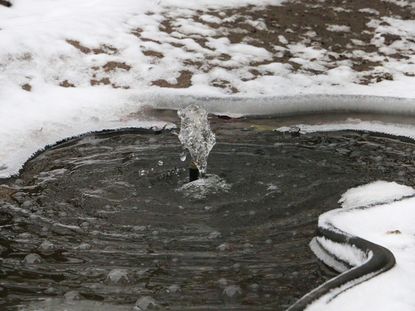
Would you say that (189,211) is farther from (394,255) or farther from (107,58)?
(107,58)

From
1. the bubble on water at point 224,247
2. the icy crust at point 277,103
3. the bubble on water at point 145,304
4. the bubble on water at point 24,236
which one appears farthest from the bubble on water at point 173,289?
the icy crust at point 277,103

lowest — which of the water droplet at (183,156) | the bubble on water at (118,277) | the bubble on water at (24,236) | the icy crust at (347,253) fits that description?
the bubble on water at (24,236)

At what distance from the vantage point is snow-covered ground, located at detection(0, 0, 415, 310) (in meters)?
6.93

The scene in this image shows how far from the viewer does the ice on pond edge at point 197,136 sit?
5.85 meters

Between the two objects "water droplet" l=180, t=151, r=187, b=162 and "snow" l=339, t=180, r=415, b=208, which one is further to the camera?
"water droplet" l=180, t=151, r=187, b=162

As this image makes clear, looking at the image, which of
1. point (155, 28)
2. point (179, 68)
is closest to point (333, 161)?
point (179, 68)

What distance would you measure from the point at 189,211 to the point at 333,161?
168cm

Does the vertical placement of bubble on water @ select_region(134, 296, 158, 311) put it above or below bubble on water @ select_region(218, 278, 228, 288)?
below

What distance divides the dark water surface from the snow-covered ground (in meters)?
0.45

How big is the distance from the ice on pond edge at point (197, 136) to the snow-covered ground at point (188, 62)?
2.20ft

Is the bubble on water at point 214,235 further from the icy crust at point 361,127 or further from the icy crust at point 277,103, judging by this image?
the icy crust at point 277,103

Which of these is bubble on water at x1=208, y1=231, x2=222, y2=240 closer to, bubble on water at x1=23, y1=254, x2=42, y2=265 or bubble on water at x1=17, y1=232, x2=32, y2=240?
bubble on water at x1=23, y1=254, x2=42, y2=265

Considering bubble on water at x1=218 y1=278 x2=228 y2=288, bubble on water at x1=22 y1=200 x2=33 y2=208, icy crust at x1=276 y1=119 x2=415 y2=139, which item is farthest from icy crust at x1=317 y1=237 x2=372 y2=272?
icy crust at x1=276 y1=119 x2=415 y2=139

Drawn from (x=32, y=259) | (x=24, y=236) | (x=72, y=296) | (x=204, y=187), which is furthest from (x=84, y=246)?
→ (x=204, y=187)
